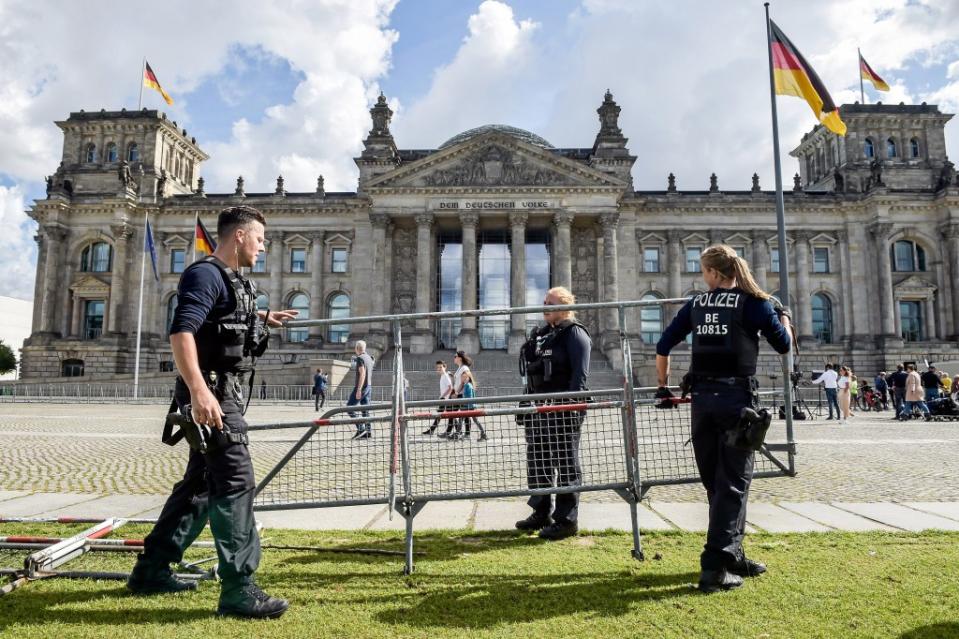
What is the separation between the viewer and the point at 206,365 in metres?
3.58

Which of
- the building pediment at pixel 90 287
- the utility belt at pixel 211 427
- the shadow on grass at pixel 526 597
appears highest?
the building pediment at pixel 90 287

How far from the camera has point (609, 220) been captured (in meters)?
43.8

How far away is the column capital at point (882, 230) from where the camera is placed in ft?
152

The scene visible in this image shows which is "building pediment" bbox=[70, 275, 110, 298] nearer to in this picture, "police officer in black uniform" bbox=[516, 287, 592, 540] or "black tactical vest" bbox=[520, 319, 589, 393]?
"black tactical vest" bbox=[520, 319, 589, 393]

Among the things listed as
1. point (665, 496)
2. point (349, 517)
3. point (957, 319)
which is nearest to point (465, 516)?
point (349, 517)

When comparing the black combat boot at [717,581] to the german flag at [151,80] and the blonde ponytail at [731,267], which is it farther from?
the german flag at [151,80]

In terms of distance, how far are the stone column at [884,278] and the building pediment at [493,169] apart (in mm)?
20731

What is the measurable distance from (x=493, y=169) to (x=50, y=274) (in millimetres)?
35749

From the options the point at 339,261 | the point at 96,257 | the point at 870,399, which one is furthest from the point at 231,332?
the point at 96,257

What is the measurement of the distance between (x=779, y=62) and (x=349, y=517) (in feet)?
61.0

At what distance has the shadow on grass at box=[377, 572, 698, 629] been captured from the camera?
10.8 feet

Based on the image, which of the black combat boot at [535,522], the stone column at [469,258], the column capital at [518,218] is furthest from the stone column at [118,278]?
the black combat boot at [535,522]

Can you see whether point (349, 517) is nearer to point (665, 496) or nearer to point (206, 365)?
point (206, 365)

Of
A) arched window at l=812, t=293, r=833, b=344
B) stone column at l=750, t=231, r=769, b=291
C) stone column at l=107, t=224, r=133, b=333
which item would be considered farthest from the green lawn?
stone column at l=107, t=224, r=133, b=333
